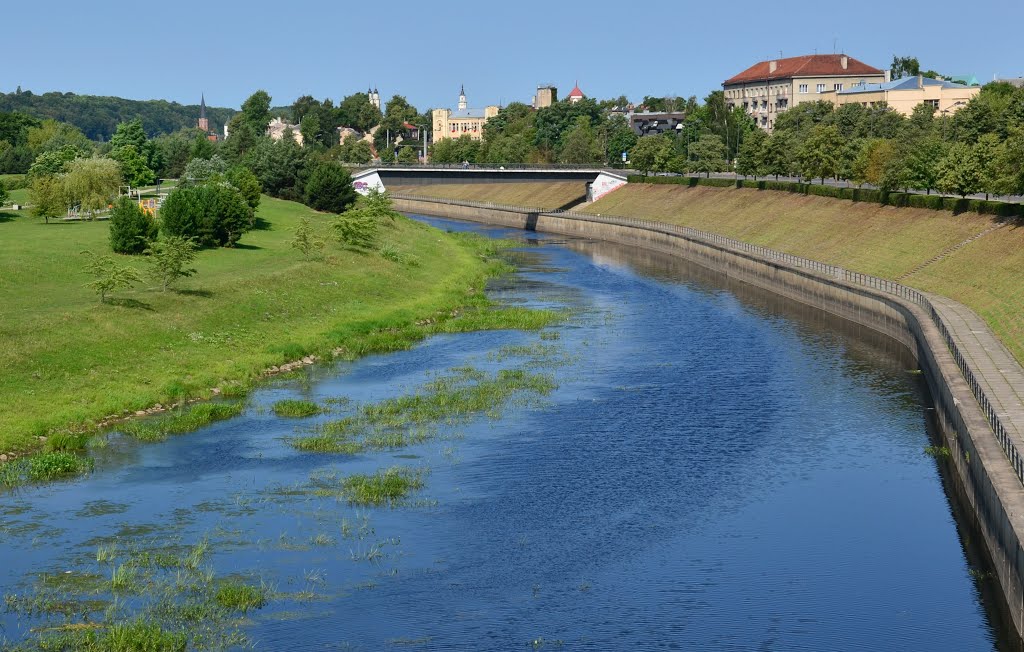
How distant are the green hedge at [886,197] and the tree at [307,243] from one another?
46.5 metres

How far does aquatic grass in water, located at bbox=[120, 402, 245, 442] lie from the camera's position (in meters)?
49.2

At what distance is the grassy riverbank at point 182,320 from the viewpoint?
174 feet

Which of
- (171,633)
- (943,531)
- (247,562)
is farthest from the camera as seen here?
(943,531)

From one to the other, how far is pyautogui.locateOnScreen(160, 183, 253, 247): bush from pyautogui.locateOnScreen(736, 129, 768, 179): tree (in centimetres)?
6541

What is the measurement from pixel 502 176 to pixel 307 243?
3547 inches

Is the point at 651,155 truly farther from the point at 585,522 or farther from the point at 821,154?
the point at 585,522

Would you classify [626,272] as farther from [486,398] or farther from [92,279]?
[486,398]

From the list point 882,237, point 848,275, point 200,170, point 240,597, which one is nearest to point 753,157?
point 882,237

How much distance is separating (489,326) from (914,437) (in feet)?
104

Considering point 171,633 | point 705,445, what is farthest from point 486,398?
point 171,633

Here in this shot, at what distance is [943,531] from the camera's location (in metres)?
39.3

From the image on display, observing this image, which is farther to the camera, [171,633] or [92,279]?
[92,279]

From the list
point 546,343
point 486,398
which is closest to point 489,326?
point 546,343

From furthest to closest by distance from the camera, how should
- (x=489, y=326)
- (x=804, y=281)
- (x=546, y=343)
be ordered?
(x=804, y=281) → (x=489, y=326) → (x=546, y=343)
